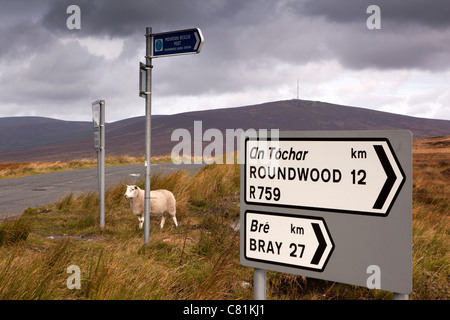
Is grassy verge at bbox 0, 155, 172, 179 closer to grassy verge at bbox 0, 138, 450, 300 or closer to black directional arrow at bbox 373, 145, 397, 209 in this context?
grassy verge at bbox 0, 138, 450, 300

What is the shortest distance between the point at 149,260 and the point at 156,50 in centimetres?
347

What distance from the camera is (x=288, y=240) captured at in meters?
1.93

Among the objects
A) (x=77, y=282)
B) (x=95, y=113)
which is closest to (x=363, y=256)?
(x=77, y=282)

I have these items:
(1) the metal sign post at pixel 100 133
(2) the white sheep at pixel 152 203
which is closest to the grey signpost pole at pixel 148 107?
(2) the white sheep at pixel 152 203

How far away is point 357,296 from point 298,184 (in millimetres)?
2909

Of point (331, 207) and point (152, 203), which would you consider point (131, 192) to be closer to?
point (152, 203)

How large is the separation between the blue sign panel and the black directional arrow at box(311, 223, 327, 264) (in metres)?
4.41

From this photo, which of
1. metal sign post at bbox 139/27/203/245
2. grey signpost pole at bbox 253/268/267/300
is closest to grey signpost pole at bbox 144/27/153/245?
metal sign post at bbox 139/27/203/245

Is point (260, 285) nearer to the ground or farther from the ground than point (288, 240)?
nearer to the ground

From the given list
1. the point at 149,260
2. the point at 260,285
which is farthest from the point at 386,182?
the point at 149,260

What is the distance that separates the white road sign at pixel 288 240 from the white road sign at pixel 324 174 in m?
0.08

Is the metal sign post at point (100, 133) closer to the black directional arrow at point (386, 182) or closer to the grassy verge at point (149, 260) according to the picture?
the grassy verge at point (149, 260)

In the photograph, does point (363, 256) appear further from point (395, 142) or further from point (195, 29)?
point (195, 29)
